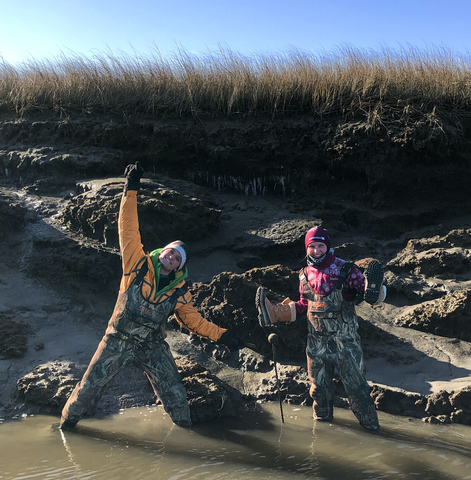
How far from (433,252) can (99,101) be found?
614 centimetres

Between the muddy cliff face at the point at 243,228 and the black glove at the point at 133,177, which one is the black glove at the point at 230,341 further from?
the black glove at the point at 133,177

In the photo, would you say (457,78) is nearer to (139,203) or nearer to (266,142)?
(266,142)

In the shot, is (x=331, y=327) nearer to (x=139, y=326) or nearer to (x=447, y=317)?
(x=139, y=326)

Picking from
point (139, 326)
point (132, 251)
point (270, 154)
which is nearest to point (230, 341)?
point (139, 326)

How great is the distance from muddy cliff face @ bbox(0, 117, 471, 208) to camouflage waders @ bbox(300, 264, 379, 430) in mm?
3795

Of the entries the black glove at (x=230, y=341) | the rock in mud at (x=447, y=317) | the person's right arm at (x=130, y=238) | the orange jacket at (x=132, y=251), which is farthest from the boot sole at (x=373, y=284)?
the person's right arm at (x=130, y=238)

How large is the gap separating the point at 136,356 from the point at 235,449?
3.60 feet

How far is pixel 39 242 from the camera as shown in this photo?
259 inches

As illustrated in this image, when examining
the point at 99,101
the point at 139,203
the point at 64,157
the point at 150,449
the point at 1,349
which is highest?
the point at 99,101

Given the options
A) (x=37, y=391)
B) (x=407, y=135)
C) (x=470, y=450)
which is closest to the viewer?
(x=470, y=450)

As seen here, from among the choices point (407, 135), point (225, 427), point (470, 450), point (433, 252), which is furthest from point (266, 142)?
point (470, 450)

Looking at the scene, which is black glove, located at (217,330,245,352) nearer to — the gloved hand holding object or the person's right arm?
the gloved hand holding object

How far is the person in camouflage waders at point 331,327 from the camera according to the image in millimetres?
3877

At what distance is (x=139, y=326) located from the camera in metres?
3.92
